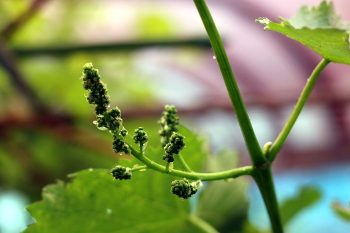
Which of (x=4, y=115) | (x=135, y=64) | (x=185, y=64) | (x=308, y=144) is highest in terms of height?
(x=185, y=64)

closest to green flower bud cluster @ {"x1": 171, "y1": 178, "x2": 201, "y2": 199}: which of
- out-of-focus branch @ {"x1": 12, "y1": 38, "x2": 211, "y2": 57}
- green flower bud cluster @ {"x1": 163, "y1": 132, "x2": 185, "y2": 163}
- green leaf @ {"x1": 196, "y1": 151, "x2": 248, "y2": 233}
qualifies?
green flower bud cluster @ {"x1": 163, "y1": 132, "x2": 185, "y2": 163}

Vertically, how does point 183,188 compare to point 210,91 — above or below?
below

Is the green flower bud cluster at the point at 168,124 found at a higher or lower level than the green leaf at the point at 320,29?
lower

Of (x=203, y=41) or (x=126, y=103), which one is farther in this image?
(x=126, y=103)

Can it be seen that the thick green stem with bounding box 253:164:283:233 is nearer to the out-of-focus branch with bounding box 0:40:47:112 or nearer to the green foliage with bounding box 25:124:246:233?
the green foliage with bounding box 25:124:246:233

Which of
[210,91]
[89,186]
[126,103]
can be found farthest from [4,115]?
[210,91]

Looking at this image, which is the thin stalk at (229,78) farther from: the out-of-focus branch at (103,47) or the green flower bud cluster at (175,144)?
the out-of-focus branch at (103,47)

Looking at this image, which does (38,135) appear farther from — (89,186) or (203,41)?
(89,186)

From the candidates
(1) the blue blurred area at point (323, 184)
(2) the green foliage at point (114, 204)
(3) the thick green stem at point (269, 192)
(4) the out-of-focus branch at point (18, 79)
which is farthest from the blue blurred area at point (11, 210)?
(1) the blue blurred area at point (323, 184)
